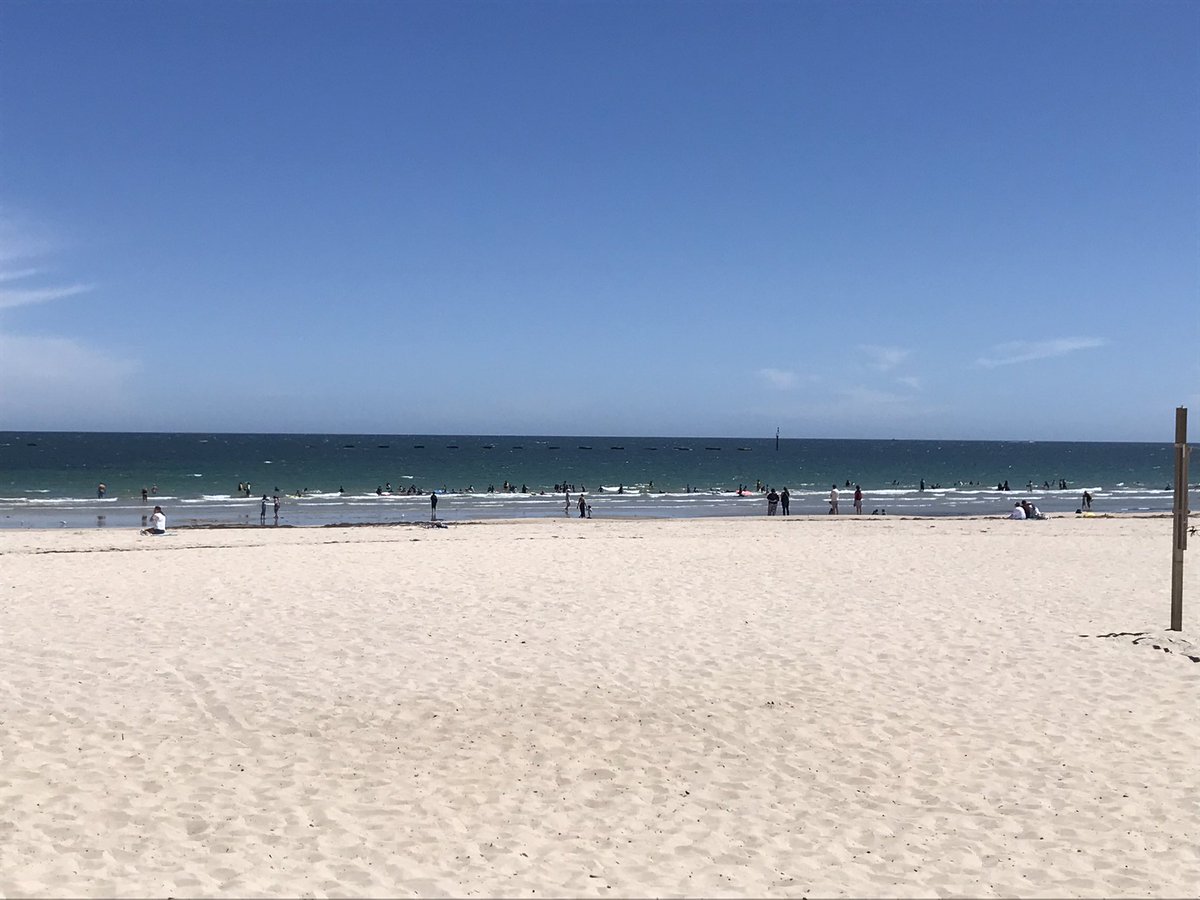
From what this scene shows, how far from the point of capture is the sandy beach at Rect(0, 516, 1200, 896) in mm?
6184

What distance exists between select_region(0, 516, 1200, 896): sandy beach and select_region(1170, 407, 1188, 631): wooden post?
57cm

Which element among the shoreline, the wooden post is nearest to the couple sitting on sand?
the shoreline

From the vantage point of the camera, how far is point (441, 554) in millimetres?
21141

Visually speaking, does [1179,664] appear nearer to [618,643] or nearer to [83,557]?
[618,643]

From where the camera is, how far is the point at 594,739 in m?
8.56

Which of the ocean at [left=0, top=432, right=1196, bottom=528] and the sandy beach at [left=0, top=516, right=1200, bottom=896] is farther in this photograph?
the ocean at [left=0, top=432, right=1196, bottom=528]

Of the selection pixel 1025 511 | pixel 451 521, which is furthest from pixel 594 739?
pixel 1025 511

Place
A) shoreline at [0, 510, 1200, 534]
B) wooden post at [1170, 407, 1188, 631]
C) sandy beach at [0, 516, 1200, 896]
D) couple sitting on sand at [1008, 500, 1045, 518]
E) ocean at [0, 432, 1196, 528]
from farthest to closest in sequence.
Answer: ocean at [0, 432, 1196, 528]
couple sitting on sand at [1008, 500, 1045, 518]
shoreline at [0, 510, 1200, 534]
wooden post at [1170, 407, 1188, 631]
sandy beach at [0, 516, 1200, 896]

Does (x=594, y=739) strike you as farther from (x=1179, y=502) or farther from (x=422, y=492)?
(x=422, y=492)

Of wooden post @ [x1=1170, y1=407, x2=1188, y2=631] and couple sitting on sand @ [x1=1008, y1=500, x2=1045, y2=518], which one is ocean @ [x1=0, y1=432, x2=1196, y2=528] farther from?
wooden post @ [x1=1170, y1=407, x2=1188, y2=631]

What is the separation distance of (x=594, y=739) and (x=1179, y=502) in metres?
8.36

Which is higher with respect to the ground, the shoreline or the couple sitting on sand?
the couple sitting on sand

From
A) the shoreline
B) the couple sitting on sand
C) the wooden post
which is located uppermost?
the wooden post

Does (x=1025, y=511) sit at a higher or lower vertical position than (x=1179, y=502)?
lower
